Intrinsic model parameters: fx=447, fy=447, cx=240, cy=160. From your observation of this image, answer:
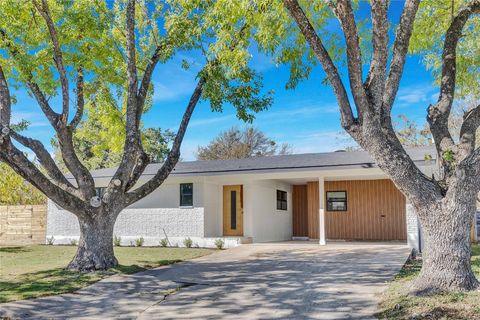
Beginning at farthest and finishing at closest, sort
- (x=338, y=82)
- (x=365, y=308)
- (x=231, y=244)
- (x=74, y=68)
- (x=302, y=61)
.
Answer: (x=231, y=244), (x=74, y=68), (x=302, y=61), (x=338, y=82), (x=365, y=308)

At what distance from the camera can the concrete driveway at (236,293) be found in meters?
6.86

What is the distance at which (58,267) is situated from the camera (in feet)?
36.8

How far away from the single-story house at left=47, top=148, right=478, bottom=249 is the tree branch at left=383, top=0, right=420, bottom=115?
824cm

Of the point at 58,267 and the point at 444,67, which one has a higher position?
the point at 444,67

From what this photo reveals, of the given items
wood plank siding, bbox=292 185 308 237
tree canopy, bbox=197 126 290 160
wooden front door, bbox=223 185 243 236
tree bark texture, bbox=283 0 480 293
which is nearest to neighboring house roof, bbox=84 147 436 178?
wooden front door, bbox=223 185 243 236

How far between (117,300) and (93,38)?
705 cm

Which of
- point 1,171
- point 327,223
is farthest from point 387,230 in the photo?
point 1,171

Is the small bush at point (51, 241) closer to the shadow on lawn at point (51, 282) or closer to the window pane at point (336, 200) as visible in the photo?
the shadow on lawn at point (51, 282)

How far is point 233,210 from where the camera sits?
18594 millimetres

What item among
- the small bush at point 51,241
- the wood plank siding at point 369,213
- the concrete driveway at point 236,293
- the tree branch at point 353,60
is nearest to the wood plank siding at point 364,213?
the wood plank siding at point 369,213

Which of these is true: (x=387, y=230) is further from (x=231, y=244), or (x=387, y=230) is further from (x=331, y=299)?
(x=331, y=299)

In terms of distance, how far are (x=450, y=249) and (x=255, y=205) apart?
11.5 meters

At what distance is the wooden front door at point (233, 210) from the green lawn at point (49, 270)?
369 centimetres

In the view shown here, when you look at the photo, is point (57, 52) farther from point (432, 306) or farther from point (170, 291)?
point (432, 306)
